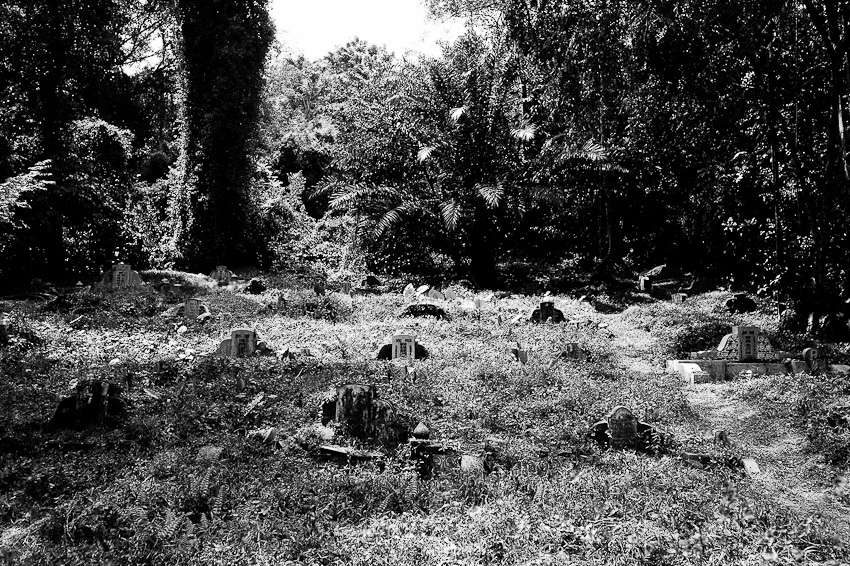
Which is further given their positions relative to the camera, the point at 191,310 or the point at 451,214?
the point at 451,214

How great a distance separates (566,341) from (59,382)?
21.8 feet

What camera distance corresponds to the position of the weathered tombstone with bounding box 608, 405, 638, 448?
6145 millimetres

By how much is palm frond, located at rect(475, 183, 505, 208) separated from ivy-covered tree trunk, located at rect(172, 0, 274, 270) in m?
6.54

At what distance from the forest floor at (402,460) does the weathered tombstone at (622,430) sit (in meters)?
0.17

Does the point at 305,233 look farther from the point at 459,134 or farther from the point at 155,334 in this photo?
the point at 155,334

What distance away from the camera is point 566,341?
10.3 meters

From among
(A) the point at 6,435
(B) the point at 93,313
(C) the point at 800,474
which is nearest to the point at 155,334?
(B) the point at 93,313

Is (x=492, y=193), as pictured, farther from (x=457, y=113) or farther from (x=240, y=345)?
(x=240, y=345)

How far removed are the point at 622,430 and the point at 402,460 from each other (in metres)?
2.02

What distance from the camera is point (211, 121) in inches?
691

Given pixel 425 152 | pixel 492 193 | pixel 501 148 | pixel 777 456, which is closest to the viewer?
pixel 777 456

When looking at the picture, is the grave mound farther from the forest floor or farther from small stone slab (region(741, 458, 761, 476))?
small stone slab (region(741, 458, 761, 476))

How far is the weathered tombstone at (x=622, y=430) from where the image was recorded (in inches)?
242

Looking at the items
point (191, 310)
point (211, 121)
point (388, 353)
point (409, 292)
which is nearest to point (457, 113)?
point (409, 292)
